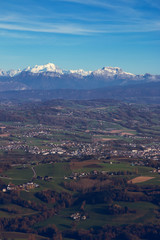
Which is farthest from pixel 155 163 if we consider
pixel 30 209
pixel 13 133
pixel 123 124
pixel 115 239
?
pixel 123 124

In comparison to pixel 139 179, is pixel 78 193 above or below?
below

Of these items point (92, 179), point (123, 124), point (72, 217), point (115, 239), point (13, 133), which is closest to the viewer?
point (115, 239)

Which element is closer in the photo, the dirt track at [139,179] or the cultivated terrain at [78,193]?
the cultivated terrain at [78,193]

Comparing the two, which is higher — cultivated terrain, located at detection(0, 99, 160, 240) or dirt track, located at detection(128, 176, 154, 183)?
dirt track, located at detection(128, 176, 154, 183)

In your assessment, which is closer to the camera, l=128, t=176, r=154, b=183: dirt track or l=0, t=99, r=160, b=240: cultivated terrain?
l=0, t=99, r=160, b=240: cultivated terrain

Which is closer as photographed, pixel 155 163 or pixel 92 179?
pixel 92 179

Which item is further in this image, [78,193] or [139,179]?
[139,179]

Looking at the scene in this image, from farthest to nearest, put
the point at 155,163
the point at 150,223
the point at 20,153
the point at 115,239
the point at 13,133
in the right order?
the point at 13,133 → the point at 20,153 → the point at 155,163 → the point at 150,223 → the point at 115,239

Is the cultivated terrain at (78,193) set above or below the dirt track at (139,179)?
below

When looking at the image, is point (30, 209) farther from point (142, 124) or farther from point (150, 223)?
point (142, 124)

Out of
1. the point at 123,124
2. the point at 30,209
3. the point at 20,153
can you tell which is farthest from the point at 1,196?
the point at 123,124
